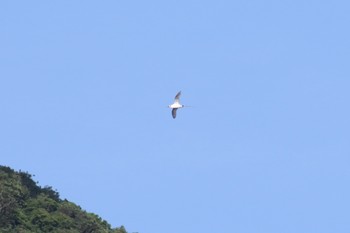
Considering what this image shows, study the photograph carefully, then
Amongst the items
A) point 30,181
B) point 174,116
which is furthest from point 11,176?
point 174,116

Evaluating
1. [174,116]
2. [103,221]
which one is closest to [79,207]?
[103,221]

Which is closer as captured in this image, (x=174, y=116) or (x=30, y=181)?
(x=174, y=116)

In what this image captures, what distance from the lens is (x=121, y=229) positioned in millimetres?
178125

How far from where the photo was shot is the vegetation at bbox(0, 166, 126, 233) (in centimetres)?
17200

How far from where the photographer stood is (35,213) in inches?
6900

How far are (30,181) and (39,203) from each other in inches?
191

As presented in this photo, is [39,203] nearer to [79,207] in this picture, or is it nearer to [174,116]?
[79,207]

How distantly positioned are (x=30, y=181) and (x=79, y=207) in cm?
410

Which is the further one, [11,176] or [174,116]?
[11,176]

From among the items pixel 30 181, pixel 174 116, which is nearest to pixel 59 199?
pixel 30 181

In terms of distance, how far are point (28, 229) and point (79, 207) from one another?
7063 millimetres

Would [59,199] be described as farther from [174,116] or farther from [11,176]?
[174,116]

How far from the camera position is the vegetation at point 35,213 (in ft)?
564

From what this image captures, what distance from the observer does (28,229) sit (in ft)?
567
